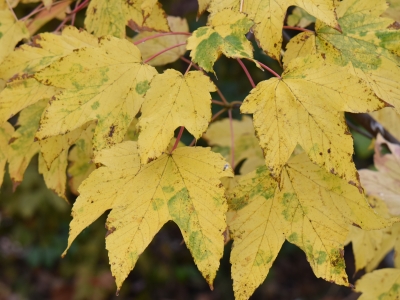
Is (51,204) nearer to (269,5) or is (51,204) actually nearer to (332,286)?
(332,286)

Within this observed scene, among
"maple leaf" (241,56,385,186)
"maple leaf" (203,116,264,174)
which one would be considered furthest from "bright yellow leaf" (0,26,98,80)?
"maple leaf" (203,116,264,174)

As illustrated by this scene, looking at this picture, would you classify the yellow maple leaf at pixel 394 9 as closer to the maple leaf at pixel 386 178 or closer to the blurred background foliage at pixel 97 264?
the maple leaf at pixel 386 178

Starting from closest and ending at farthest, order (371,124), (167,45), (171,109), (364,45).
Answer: (171,109) < (364,45) < (167,45) < (371,124)

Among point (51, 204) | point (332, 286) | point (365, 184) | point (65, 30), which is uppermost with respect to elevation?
point (65, 30)

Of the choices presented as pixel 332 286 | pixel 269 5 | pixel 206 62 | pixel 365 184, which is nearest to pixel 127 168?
pixel 206 62

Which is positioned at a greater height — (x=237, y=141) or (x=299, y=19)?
(x=299, y=19)

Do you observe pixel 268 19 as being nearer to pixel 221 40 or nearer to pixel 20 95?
pixel 221 40

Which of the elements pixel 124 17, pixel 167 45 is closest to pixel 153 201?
pixel 124 17

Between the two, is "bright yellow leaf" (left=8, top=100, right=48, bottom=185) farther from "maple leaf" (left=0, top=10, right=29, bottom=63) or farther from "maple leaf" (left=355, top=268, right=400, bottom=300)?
"maple leaf" (left=355, top=268, right=400, bottom=300)
